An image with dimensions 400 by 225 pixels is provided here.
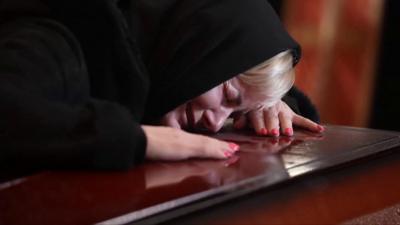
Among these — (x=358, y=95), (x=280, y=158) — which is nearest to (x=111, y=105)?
(x=280, y=158)

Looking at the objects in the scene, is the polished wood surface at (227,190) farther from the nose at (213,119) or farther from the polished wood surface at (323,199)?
the nose at (213,119)

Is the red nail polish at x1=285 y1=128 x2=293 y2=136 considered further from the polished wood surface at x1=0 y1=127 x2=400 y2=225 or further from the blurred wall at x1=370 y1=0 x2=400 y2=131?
the blurred wall at x1=370 y1=0 x2=400 y2=131

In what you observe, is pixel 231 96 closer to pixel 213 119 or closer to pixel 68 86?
pixel 213 119

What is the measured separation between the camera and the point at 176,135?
71 cm

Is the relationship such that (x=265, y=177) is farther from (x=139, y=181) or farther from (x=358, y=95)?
(x=358, y=95)

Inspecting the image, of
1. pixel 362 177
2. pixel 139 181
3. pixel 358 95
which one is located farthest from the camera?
pixel 358 95

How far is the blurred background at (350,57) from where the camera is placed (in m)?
1.53

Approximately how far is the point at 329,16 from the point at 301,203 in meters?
1.06

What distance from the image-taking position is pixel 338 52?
1.62 metres

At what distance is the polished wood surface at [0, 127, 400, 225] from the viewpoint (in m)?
0.54

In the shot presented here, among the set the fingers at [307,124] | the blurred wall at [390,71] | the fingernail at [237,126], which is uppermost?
the fingers at [307,124]

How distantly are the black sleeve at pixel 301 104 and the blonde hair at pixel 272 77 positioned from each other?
0.31 ft

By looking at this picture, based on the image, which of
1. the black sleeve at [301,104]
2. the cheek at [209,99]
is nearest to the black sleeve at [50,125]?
the cheek at [209,99]

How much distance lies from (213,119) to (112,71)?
184mm
